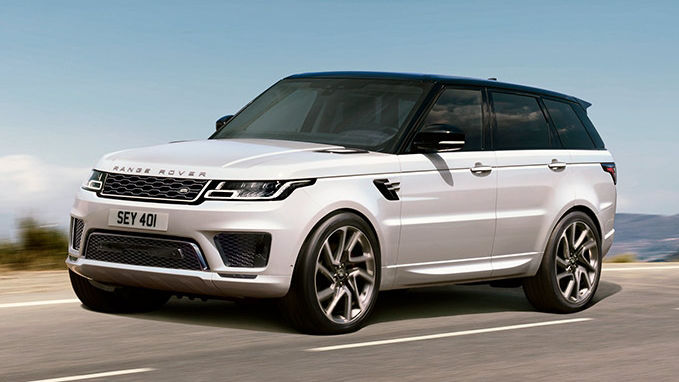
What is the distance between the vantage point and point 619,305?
11.4 m

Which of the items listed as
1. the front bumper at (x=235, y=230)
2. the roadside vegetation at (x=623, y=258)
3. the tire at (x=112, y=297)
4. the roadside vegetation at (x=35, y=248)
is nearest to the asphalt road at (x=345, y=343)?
the tire at (x=112, y=297)

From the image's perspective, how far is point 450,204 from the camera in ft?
31.2

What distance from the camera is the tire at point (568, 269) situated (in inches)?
417

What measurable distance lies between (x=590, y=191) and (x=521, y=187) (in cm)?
111

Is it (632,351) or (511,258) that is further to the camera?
(511,258)

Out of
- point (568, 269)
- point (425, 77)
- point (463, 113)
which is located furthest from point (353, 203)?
point (568, 269)

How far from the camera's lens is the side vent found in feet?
29.2

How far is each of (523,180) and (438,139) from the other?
4.28 ft

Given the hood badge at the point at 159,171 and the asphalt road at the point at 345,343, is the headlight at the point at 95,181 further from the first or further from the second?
the asphalt road at the point at 345,343

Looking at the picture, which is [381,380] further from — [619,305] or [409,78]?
[619,305]

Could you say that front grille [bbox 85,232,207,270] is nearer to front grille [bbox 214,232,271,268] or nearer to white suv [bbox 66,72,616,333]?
white suv [bbox 66,72,616,333]

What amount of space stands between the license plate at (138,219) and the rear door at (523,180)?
9.66 ft

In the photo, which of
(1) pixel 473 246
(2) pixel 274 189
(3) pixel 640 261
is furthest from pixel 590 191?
(3) pixel 640 261

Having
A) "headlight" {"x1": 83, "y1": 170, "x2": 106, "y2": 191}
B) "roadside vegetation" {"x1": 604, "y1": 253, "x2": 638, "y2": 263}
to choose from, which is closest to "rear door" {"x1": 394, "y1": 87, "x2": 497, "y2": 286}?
"headlight" {"x1": 83, "y1": 170, "x2": 106, "y2": 191}
